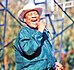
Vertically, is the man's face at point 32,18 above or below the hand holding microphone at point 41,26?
above

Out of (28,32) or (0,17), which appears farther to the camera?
(0,17)

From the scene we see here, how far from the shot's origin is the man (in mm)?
1700

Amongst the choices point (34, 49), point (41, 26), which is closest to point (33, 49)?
point (34, 49)

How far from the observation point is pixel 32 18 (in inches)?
70.9

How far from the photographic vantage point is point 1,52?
2.56 m

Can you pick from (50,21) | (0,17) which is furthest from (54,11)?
(0,17)

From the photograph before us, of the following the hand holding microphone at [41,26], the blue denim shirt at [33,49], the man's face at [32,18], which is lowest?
the blue denim shirt at [33,49]

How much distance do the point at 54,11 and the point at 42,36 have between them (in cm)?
98

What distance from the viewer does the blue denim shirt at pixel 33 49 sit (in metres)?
1.70

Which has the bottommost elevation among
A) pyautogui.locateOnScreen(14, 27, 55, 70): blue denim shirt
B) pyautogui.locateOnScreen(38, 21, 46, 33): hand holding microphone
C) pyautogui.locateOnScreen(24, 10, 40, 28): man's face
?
pyautogui.locateOnScreen(14, 27, 55, 70): blue denim shirt

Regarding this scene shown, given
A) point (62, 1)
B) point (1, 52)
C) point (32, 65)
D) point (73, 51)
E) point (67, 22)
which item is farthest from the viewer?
point (73, 51)

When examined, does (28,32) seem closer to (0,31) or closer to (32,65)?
(32,65)

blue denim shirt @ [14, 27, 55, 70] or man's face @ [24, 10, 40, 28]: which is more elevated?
man's face @ [24, 10, 40, 28]

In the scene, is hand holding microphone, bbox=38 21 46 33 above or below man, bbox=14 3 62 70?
above
